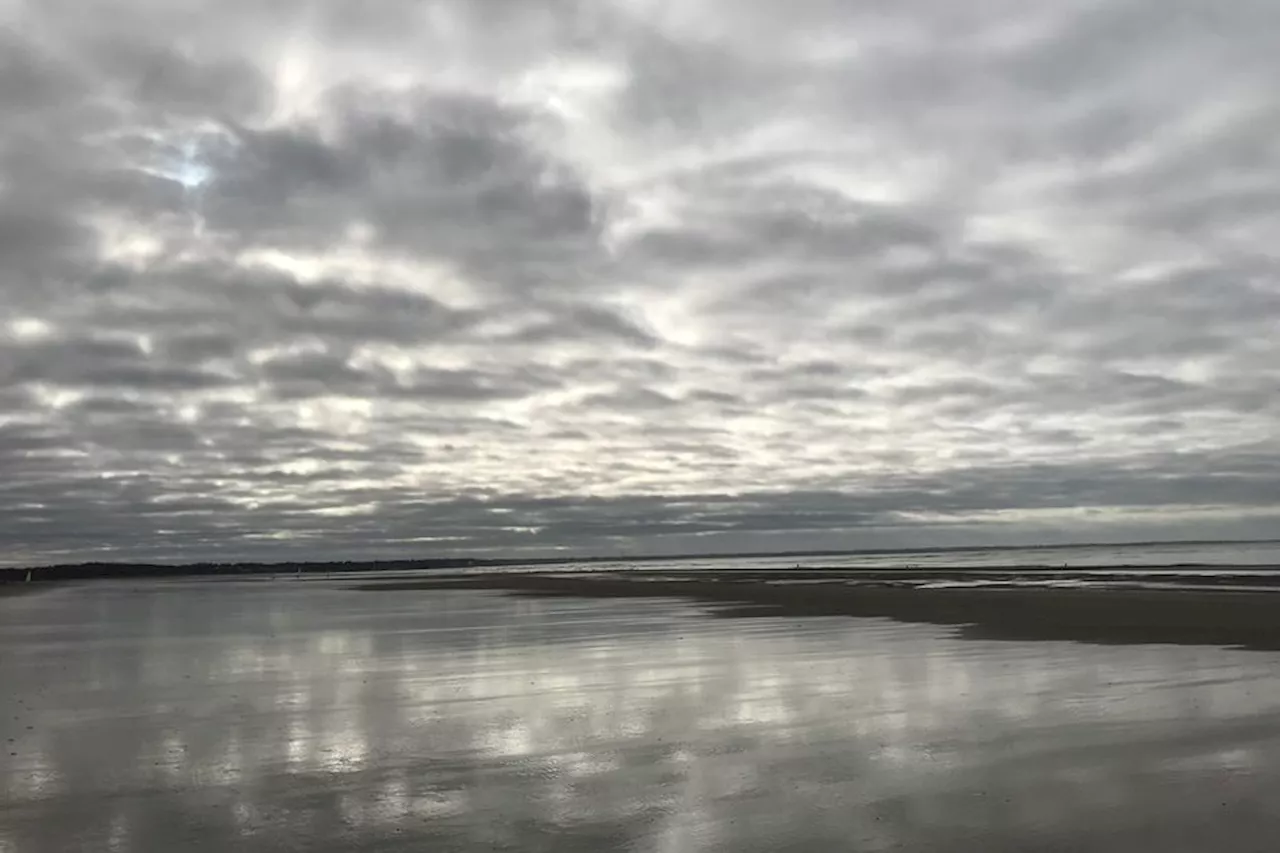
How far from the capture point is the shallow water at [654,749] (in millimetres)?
8938

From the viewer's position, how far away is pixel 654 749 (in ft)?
40.4

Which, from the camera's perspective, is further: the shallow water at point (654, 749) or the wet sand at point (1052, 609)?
the wet sand at point (1052, 609)

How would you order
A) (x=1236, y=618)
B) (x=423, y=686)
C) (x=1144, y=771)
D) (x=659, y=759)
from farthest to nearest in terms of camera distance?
(x=1236, y=618) < (x=423, y=686) < (x=659, y=759) < (x=1144, y=771)

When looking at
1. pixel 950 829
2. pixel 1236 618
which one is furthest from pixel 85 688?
pixel 1236 618

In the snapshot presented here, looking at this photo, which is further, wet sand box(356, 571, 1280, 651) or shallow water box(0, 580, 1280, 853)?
wet sand box(356, 571, 1280, 651)

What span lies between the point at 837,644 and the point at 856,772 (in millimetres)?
13373

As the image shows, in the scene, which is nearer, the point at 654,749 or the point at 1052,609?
the point at 654,749

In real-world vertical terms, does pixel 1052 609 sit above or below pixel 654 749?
below

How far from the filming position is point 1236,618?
2753 centimetres

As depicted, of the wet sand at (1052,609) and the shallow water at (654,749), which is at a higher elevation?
the shallow water at (654,749)

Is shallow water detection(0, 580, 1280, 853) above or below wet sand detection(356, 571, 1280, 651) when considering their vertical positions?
above

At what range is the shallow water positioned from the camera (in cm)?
894

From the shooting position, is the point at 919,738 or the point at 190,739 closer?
the point at 919,738

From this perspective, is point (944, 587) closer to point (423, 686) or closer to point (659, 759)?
point (423, 686)
